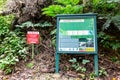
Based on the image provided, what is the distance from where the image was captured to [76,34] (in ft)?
14.4

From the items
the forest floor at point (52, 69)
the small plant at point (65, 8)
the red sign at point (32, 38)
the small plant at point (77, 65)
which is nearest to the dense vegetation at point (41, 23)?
the small plant at point (65, 8)

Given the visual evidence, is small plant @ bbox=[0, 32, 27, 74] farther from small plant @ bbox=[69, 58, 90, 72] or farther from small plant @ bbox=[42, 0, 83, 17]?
small plant @ bbox=[69, 58, 90, 72]

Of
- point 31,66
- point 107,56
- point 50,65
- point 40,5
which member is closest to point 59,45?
point 50,65


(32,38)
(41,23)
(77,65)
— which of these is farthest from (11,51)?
(77,65)

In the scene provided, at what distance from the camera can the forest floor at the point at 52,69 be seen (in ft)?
14.0

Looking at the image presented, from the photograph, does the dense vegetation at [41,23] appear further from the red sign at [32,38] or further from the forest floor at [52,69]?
the red sign at [32,38]

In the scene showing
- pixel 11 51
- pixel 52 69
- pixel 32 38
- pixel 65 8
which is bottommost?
pixel 52 69

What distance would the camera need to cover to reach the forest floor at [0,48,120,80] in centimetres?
427

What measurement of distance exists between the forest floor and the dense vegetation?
6.8 inches

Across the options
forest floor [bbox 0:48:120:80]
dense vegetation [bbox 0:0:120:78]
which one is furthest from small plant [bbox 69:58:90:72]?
dense vegetation [bbox 0:0:120:78]

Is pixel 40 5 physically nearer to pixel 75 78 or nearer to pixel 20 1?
pixel 20 1

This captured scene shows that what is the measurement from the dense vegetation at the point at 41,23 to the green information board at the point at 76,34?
Answer: 0.34 m

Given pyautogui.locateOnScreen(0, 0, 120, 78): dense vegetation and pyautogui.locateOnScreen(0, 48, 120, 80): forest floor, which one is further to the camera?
pyautogui.locateOnScreen(0, 0, 120, 78): dense vegetation

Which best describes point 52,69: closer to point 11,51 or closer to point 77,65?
point 77,65
